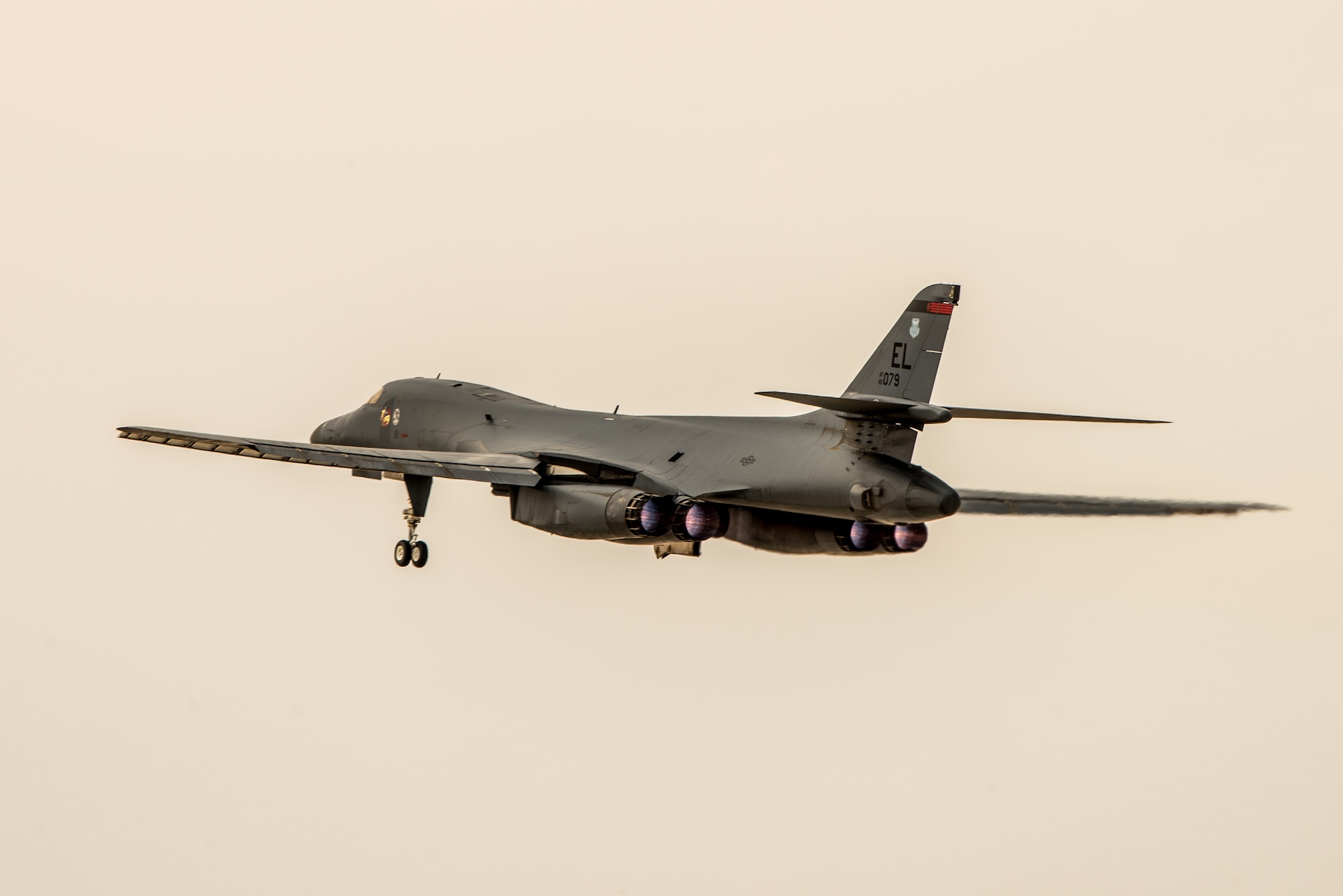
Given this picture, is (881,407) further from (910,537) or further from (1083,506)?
(1083,506)

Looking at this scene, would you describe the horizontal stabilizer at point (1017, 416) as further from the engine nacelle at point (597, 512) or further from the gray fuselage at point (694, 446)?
the engine nacelle at point (597, 512)

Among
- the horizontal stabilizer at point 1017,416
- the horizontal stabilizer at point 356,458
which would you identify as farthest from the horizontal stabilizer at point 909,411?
the horizontal stabilizer at point 356,458

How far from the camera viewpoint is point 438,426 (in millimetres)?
28797

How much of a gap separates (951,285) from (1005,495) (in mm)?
3410

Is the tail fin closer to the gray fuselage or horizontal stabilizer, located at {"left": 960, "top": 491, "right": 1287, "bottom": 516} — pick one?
the gray fuselage

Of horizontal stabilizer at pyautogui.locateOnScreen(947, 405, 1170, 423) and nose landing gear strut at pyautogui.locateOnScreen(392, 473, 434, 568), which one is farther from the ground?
horizontal stabilizer at pyautogui.locateOnScreen(947, 405, 1170, 423)

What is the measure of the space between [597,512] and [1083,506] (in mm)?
6575

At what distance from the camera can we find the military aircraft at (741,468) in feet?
70.3

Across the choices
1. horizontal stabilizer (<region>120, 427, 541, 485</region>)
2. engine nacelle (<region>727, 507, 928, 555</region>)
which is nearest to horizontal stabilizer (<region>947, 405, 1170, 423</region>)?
engine nacelle (<region>727, 507, 928, 555</region>)

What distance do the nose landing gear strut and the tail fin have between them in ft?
26.9

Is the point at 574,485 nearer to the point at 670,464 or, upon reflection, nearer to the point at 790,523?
the point at 670,464

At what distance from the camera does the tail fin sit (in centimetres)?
2167

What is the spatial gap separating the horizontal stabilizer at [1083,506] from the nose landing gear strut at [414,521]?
27.8 ft

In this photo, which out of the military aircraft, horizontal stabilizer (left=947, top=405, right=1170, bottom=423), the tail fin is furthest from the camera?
the tail fin
